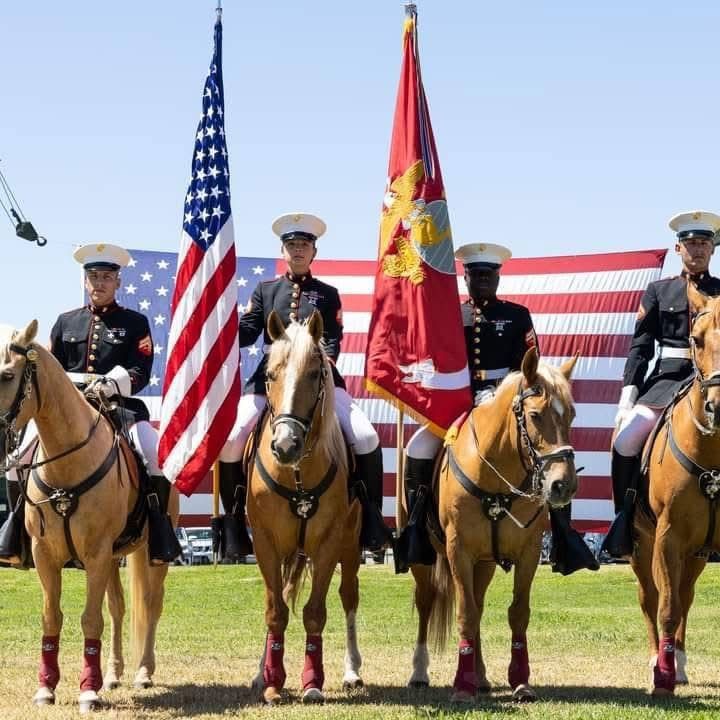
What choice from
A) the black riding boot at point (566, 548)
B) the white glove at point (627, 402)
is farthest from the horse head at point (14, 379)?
the white glove at point (627, 402)

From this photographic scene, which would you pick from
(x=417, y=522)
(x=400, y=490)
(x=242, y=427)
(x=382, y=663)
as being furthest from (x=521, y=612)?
(x=382, y=663)

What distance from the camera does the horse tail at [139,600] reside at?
11.4 meters

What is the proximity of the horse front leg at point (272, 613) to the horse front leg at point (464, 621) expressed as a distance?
132cm

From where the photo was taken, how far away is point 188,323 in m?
11.2

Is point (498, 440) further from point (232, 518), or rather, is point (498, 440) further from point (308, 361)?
point (232, 518)

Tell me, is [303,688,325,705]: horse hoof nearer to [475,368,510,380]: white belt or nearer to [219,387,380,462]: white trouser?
[219,387,380,462]: white trouser

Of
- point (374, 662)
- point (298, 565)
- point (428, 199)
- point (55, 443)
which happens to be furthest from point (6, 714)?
point (428, 199)

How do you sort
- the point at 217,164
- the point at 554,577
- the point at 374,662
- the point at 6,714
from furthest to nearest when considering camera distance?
the point at 554,577 → the point at 374,662 → the point at 217,164 → the point at 6,714

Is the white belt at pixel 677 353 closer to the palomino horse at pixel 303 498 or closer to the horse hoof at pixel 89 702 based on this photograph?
the palomino horse at pixel 303 498

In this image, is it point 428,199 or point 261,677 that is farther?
point 428,199

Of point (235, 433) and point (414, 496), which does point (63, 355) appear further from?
point (414, 496)

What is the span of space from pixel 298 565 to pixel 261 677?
3.21 ft

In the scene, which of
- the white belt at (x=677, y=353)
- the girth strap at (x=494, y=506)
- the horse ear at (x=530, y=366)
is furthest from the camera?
the white belt at (x=677, y=353)

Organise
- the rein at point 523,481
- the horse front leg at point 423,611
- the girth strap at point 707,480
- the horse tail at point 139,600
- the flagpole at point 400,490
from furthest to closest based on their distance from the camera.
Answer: the horse tail at point 139,600 < the flagpole at point 400,490 < the horse front leg at point 423,611 < the girth strap at point 707,480 < the rein at point 523,481
